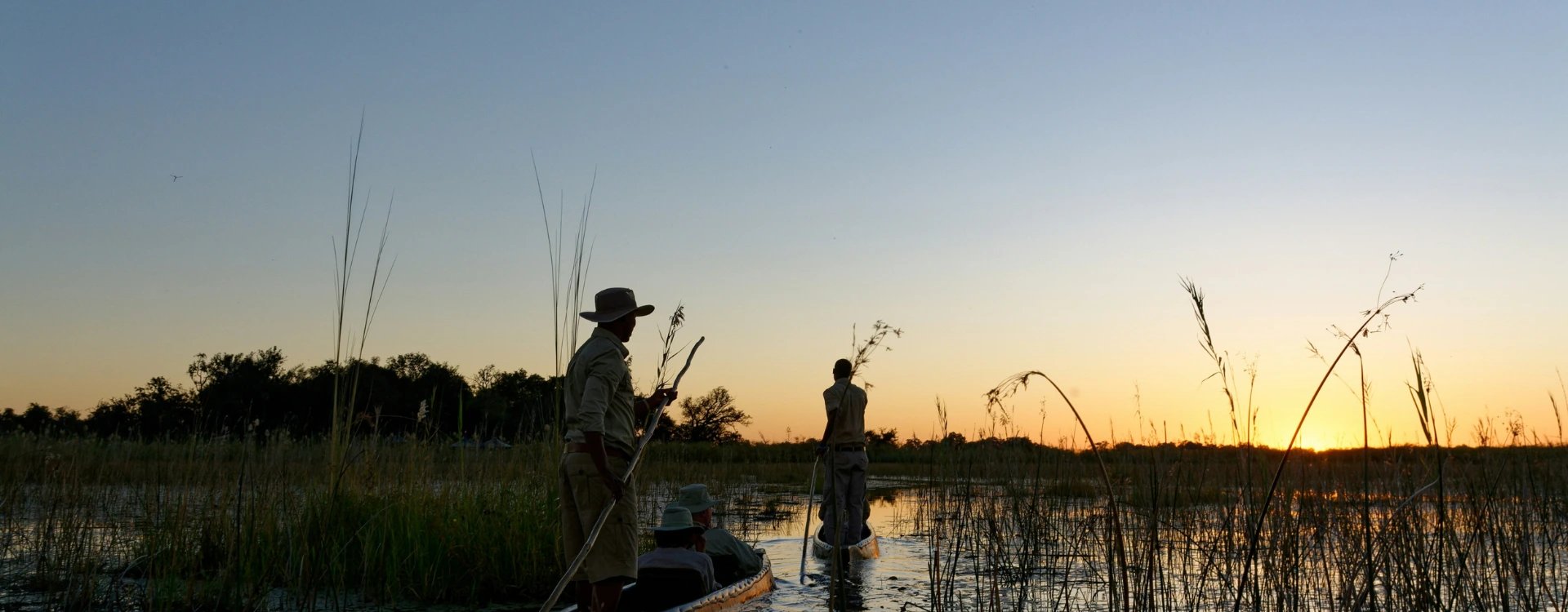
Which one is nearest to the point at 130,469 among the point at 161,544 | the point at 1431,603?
the point at 161,544

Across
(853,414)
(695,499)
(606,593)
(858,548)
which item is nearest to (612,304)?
(606,593)

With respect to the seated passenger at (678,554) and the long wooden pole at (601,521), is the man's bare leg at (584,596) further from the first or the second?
the long wooden pole at (601,521)

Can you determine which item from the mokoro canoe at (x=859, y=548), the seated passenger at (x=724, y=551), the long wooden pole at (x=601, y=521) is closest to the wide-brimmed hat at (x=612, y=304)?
the long wooden pole at (x=601, y=521)

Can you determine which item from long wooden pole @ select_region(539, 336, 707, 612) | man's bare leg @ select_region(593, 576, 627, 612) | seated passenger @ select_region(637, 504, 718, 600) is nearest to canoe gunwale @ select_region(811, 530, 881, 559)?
seated passenger @ select_region(637, 504, 718, 600)

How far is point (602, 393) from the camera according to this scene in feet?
14.9

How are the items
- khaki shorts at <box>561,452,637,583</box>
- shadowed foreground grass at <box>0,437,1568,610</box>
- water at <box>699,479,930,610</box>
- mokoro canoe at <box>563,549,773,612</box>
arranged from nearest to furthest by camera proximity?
khaki shorts at <box>561,452,637,583</box> < shadowed foreground grass at <box>0,437,1568,610</box> < mokoro canoe at <box>563,549,773,612</box> < water at <box>699,479,930,610</box>

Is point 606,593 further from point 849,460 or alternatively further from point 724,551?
Answer: point 849,460

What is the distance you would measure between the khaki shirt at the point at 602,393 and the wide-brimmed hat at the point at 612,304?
0.08m

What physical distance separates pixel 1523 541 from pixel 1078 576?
11.2 feet

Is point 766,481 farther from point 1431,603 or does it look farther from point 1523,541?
point 1431,603

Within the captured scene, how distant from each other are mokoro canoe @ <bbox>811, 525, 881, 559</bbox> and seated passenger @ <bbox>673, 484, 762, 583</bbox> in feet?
7.48

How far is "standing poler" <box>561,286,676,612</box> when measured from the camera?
452 centimetres

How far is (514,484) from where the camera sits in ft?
25.9

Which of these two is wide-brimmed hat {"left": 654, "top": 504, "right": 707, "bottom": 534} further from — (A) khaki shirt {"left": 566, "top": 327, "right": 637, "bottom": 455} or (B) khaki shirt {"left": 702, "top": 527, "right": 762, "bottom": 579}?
(A) khaki shirt {"left": 566, "top": 327, "right": 637, "bottom": 455}
